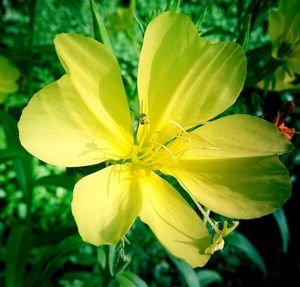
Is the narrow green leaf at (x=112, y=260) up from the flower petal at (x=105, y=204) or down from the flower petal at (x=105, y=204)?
down

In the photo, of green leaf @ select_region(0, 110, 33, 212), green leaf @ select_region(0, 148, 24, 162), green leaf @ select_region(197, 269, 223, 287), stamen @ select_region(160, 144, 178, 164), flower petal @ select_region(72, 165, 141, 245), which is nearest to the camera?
flower petal @ select_region(72, 165, 141, 245)

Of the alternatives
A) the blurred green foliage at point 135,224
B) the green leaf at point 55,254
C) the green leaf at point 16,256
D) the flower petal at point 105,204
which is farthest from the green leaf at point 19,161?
the flower petal at point 105,204

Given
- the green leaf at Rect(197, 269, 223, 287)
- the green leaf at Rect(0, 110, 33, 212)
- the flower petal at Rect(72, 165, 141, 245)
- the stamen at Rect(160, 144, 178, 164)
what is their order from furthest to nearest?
the green leaf at Rect(197, 269, 223, 287), the green leaf at Rect(0, 110, 33, 212), the stamen at Rect(160, 144, 178, 164), the flower petal at Rect(72, 165, 141, 245)

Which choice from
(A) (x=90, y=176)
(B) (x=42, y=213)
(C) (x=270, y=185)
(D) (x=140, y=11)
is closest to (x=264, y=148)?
(C) (x=270, y=185)

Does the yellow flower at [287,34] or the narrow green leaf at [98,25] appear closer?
the narrow green leaf at [98,25]

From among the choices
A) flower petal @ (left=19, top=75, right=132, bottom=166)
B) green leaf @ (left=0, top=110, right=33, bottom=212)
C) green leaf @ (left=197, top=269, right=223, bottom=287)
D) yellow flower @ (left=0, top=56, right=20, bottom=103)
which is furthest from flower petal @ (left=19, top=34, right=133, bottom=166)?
green leaf @ (left=197, top=269, right=223, bottom=287)

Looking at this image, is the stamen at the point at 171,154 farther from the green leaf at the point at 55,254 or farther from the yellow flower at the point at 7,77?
the yellow flower at the point at 7,77

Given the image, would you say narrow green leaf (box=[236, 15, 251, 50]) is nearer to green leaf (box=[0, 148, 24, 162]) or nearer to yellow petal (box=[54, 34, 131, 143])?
yellow petal (box=[54, 34, 131, 143])
